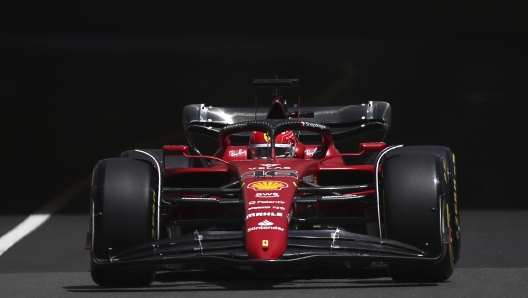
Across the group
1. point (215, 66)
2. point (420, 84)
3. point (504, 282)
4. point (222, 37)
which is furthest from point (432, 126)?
point (504, 282)

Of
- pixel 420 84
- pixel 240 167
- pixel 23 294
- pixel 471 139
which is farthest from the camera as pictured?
pixel 420 84

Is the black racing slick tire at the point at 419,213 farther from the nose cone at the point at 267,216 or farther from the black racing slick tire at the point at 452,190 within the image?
the nose cone at the point at 267,216

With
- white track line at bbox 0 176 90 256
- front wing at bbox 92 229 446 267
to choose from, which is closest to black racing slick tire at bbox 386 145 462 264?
front wing at bbox 92 229 446 267

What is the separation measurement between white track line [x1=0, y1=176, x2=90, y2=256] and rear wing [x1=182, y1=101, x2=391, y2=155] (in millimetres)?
1944

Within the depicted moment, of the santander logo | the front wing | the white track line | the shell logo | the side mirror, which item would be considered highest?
the side mirror

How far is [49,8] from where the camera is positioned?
95.4 ft

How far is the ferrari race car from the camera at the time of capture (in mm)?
7750

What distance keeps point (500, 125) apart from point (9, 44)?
11552 mm

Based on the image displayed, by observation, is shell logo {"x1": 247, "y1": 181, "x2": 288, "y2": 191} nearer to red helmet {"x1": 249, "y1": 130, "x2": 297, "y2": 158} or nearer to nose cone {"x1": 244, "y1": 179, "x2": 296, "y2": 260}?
nose cone {"x1": 244, "y1": 179, "x2": 296, "y2": 260}

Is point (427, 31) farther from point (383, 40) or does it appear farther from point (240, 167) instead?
point (240, 167)

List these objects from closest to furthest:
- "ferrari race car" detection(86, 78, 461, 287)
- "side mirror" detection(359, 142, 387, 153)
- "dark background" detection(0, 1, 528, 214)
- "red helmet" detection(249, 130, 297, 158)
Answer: "ferrari race car" detection(86, 78, 461, 287) → "side mirror" detection(359, 142, 387, 153) → "red helmet" detection(249, 130, 297, 158) → "dark background" detection(0, 1, 528, 214)

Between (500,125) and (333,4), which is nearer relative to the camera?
(500,125)

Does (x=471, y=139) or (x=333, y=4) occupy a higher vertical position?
(x=333, y=4)

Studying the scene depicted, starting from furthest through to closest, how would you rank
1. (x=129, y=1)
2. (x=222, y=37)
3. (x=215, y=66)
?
(x=129, y=1) → (x=222, y=37) → (x=215, y=66)
